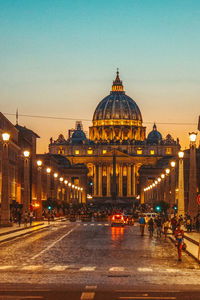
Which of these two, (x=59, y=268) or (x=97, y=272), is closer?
A: (x=97, y=272)

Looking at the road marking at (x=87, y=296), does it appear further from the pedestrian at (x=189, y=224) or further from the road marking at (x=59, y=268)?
the pedestrian at (x=189, y=224)

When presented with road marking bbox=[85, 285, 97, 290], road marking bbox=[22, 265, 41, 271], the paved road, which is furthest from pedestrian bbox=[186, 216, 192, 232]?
road marking bbox=[85, 285, 97, 290]

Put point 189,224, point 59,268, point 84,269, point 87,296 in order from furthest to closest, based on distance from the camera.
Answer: point 189,224 → point 59,268 → point 84,269 → point 87,296

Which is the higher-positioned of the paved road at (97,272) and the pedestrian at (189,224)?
the pedestrian at (189,224)

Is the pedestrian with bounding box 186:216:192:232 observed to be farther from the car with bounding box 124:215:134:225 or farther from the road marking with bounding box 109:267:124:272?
the car with bounding box 124:215:134:225

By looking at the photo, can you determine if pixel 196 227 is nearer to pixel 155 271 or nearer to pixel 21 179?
pixel 155 271

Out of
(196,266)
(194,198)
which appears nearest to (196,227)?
(194,198)

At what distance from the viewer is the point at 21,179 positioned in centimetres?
10562

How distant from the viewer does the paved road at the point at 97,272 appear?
16281 mm

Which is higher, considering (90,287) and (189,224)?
(189,224)

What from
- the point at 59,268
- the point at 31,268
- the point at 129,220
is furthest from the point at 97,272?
the point at 129,220

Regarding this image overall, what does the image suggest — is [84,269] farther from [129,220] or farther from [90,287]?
[129,220]

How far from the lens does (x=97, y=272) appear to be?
68.1ft

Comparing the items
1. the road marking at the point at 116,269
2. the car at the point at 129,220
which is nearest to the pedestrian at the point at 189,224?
the road marking at the point at 116,269
